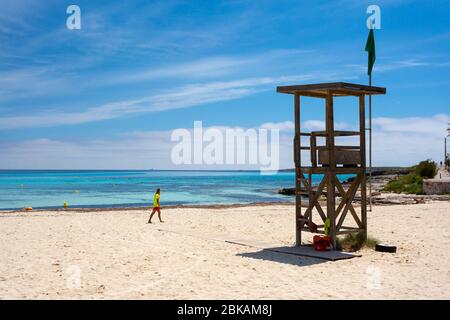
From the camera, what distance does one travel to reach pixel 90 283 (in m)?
9.44

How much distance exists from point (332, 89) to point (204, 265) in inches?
220

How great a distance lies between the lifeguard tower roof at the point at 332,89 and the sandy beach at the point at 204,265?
170 inches

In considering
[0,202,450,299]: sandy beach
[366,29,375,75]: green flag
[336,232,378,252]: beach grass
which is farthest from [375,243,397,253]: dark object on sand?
[366,29,375,75]: green flag

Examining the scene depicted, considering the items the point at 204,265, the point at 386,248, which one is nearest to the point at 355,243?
the point at 386,248

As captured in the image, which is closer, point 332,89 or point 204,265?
point 204,265

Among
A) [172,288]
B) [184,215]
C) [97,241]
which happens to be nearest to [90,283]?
[172,288]

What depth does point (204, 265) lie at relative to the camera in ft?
36.6

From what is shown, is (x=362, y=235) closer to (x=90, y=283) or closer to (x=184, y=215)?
(x=90, y=283)

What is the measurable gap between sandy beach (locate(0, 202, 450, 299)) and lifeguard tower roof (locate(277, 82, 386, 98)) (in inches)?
170

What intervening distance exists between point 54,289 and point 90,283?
0.70 meters

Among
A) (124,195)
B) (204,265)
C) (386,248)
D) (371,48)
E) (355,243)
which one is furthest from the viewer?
(124,195)

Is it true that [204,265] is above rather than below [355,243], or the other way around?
below

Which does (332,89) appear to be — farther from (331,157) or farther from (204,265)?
(204,265)
